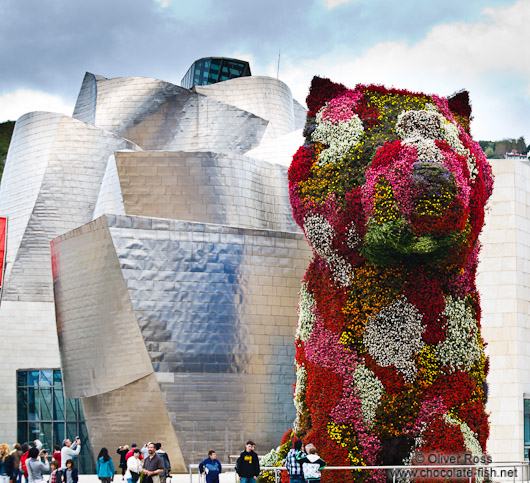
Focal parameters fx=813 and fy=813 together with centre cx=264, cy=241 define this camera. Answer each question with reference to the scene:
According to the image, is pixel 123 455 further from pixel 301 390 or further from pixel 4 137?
pixel 4 137

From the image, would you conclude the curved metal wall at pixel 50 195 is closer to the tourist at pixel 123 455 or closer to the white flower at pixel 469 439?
the tourist at pixel 123 455

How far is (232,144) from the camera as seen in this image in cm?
3222

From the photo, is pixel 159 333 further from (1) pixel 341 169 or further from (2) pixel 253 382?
(1) pixel 341 169

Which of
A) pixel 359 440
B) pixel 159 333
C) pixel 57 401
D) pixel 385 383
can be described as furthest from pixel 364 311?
pixel 57 401

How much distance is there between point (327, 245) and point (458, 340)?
3052 millimetres

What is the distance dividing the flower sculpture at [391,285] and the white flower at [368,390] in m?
0.02

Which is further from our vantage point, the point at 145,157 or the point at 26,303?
the point at 26,303

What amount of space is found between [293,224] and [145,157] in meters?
5.18

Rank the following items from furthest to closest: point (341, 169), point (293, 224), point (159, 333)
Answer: point (293, 224), point (159, 333), point (341, 169)

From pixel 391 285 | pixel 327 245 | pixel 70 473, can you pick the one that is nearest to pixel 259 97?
pixel 327 245

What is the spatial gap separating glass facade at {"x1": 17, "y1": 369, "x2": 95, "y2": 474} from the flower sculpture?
19.4 meters

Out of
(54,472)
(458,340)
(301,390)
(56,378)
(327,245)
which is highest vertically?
(327,245)

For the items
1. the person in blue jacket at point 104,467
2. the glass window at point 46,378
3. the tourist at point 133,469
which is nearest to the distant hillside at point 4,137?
the glass window at point 46,378

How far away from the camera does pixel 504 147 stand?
7400 centimetres
